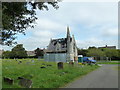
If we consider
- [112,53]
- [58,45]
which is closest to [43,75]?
[58,45]

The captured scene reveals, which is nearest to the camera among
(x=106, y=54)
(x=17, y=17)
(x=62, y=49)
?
(x=17, y=17)

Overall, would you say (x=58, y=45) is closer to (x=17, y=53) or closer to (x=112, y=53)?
(x=112, y=53)

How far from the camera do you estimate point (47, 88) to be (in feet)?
Answer: 29.0

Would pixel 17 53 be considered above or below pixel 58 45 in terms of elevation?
below

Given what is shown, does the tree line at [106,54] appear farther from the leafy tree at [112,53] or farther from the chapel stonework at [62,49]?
the chapel stonework at [62,49]

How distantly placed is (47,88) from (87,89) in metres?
2.12

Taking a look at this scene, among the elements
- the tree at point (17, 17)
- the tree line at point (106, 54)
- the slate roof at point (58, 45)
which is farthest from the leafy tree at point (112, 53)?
the tree at point (17, 17)

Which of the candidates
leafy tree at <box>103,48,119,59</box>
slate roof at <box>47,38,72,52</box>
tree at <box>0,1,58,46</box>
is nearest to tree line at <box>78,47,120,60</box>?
leafy tree at <box>103,48,119,59</box>

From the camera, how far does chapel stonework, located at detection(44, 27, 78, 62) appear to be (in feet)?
145

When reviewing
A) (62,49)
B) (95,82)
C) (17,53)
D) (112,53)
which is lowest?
(95,82)

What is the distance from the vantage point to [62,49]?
55.3 m

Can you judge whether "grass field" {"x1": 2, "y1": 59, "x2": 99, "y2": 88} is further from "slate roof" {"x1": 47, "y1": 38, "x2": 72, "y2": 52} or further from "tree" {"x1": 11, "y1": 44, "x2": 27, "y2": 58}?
"tree" {"x1": 11, "y1": 44, "x2": 27, "y2": 58}

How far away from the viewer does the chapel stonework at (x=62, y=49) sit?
4406 cm

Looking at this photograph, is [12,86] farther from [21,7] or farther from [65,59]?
[65,59]
